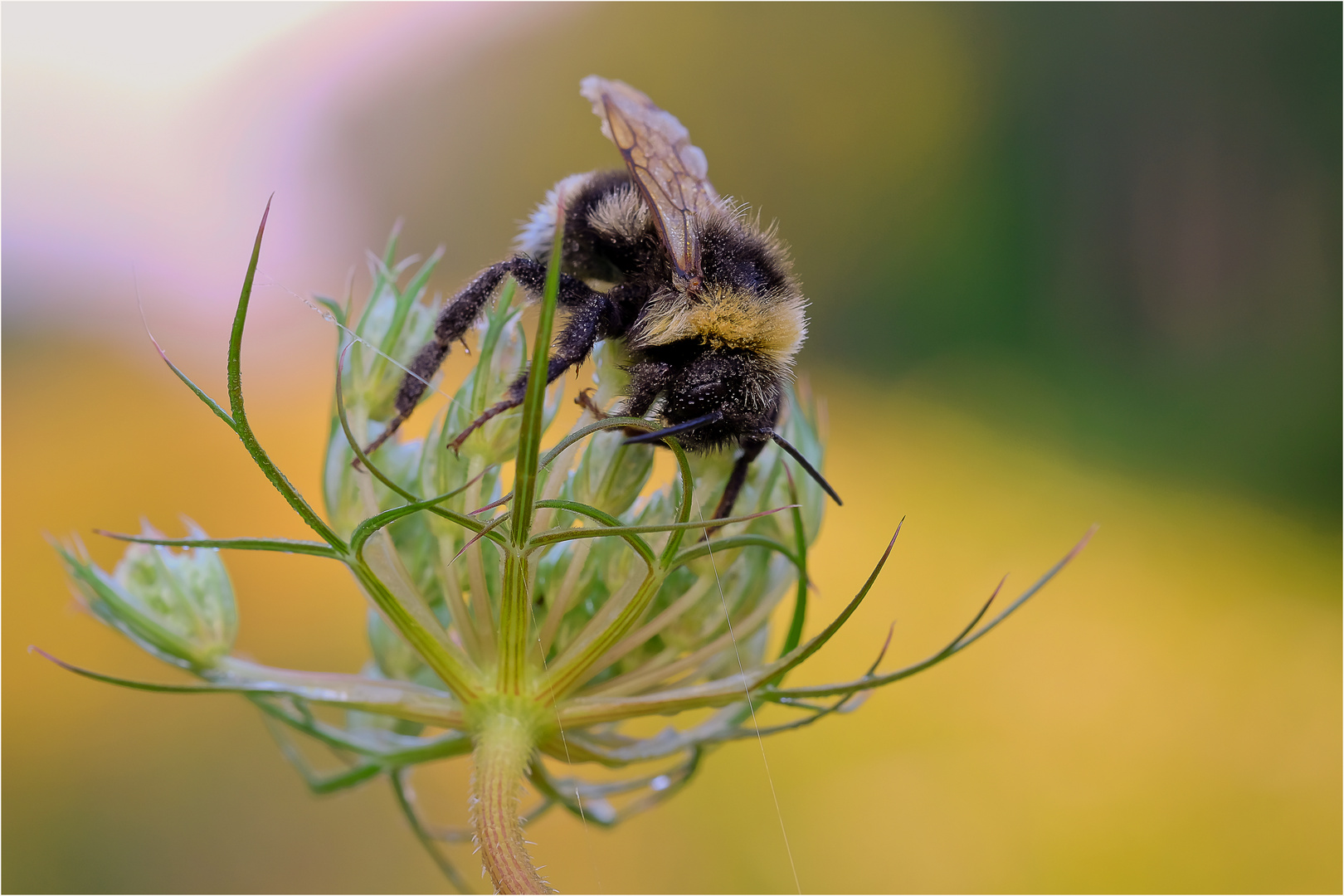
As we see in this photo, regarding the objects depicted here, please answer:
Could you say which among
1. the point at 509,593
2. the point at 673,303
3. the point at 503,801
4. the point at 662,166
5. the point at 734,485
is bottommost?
the point at 503,801

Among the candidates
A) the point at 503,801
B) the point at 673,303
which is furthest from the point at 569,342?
the point at 503,801

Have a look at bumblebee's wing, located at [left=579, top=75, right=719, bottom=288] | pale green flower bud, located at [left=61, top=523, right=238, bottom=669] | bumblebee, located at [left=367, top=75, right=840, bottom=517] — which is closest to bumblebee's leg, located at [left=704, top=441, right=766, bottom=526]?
bumblebee, located at [left=367, top=75, right=840, bottom=517]

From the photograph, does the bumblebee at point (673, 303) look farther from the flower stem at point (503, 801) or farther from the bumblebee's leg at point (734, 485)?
the flower stem at point (503, 801)

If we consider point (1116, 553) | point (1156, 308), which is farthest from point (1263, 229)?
point (1116, 553)

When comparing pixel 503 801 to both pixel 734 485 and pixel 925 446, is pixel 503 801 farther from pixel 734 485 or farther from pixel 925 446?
pixel 925 446

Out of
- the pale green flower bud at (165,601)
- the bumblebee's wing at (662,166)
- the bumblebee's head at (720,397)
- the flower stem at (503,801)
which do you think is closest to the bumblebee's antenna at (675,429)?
the bumblebee's head at (720,397)

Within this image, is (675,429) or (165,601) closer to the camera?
(675,429)

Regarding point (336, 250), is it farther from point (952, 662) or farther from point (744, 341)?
point (744, 341)
